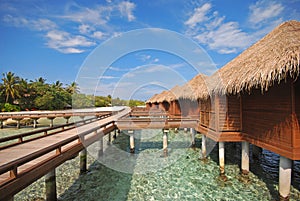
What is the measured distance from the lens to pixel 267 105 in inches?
214

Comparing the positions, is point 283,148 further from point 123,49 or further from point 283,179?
point 123,49

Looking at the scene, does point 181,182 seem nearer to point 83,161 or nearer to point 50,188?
point 83,161

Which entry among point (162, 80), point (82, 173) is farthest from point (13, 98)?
point (82, 173)

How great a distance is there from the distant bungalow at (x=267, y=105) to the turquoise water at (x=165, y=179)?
2.41 feet

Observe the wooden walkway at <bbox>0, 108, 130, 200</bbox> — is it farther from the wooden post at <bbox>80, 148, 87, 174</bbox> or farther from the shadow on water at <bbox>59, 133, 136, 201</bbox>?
the wooden post at <bbox>80, 148, 87, 174</bbox>

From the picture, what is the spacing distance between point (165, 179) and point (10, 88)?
3631 cm

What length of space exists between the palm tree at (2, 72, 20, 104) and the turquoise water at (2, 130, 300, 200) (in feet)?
104

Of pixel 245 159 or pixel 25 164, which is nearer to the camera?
pixel 25 164

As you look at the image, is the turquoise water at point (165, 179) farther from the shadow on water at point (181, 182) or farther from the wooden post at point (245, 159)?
the wooden post at point (245, 159)

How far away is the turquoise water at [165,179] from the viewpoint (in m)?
5.67

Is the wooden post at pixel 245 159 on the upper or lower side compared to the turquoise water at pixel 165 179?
upper

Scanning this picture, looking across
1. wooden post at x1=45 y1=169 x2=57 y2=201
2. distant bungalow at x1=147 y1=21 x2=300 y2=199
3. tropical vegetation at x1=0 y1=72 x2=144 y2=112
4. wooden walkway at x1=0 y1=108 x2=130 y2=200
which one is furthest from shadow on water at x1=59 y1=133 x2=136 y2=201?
tropical vegetation at x1=0 y1=72 x2=144 y2=112

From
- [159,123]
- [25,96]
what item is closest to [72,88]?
[25,96]

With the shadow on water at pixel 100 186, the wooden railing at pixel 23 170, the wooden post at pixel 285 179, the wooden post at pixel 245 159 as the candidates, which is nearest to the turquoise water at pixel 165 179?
the shadow on water at pixel 100 186
